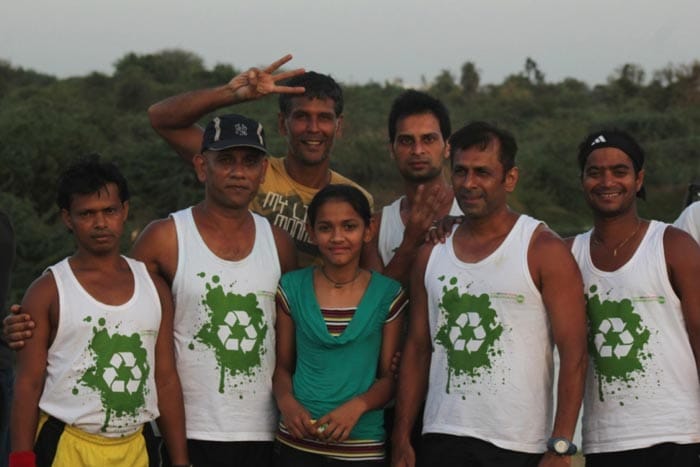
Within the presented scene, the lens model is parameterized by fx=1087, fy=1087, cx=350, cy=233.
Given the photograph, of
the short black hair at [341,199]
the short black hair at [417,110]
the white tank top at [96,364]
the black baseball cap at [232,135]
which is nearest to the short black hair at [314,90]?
the short black hair at [417,110]

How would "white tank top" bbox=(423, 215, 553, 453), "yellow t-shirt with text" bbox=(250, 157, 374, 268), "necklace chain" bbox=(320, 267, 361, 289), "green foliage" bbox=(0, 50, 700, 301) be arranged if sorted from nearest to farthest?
"white tank top" bbox=(423, 215, 553, 453) < "necklace chain" bbox=(320, 267, 361, 289) < "yellow t-shirt with text" bbox=(250, 157, 374, 268) < "green foliage" bbox=(0, 50, 700, 301)

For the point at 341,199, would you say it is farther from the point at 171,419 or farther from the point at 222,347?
the point at 171,419

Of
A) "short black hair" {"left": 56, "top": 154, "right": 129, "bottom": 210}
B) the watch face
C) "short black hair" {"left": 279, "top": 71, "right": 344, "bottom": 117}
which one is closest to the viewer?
the watch face

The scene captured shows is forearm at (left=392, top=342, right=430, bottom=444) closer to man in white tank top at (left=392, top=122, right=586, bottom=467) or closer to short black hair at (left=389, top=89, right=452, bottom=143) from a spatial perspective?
man in white tank top at (left=392, top=122, right=586, bottom=467)

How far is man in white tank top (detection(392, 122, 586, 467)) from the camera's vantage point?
4078mm

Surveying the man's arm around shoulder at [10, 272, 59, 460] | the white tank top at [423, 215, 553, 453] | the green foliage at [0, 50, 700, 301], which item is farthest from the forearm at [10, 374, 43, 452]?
the green foliage at [0, 50, 700, 301]

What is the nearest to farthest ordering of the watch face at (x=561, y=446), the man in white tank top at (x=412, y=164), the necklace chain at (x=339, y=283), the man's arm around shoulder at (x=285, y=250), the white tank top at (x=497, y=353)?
the watch face at (x=561, y=446), the white tank top at (x=497, y=353), the necklace chain at (x=339, y=283), the man's arm around shoulder at (x=285, y=250), the man in white tank top at (x=412, y=164)

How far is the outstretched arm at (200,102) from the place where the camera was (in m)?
4.61

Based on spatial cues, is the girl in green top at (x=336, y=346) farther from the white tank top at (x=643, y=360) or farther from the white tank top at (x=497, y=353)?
the white tank top at (x=643, y=360)

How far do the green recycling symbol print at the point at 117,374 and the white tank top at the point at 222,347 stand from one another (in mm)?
254

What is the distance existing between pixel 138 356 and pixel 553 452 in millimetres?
1604

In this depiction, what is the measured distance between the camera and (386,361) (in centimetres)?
440

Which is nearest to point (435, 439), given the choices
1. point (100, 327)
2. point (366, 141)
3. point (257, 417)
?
point (257, 417)

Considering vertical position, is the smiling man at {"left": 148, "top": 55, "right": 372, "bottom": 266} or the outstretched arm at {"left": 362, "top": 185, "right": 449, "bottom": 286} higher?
the smiling man at {"left": 148, "top": 55, "right": 372, "bottom": 266}
